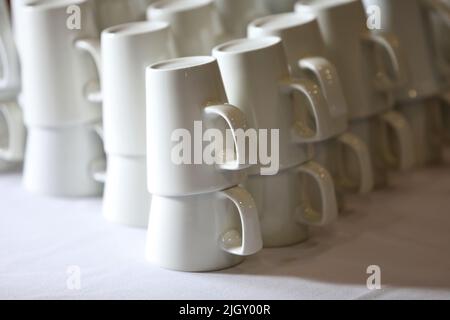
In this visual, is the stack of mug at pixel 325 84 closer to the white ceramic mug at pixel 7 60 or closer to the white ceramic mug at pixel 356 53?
the white ceramic mug at pixel 356 53

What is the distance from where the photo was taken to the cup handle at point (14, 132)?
102cm

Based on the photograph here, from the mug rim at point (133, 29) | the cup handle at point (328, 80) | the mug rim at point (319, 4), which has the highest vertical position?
the mug rim at point (133, 29)

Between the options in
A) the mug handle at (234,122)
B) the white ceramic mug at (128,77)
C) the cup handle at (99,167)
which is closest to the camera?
the mug handle at (234,122)

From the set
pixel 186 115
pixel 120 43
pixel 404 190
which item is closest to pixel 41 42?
pixel 120 43

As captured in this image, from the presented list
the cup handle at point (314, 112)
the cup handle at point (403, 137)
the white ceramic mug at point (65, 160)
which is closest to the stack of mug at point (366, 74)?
the cup handle at point (403, 137)

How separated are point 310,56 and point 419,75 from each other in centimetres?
19

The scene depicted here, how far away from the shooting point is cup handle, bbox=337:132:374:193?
2.93ft

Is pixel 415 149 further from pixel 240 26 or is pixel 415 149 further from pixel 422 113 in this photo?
pixel 240 26

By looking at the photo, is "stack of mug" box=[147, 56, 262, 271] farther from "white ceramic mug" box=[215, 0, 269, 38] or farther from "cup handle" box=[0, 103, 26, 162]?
"cup handle" box=[0, 103, 26, 162]

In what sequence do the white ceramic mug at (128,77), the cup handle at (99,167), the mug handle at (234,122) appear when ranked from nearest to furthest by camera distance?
1. the mug handle at (234,122)
2. the white ceramic mug at (128,77)
3. the cup handle at (99,167)

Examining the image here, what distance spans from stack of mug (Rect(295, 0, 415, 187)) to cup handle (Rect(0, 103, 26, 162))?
→ 31 centimetres

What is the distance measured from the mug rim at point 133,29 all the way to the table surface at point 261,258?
0.17 m

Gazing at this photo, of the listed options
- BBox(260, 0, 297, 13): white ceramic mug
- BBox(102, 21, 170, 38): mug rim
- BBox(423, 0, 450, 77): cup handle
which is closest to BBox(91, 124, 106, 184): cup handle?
BBox(102, 21, 170, 38): mug rim

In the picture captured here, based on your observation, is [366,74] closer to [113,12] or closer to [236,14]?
[236,14]
